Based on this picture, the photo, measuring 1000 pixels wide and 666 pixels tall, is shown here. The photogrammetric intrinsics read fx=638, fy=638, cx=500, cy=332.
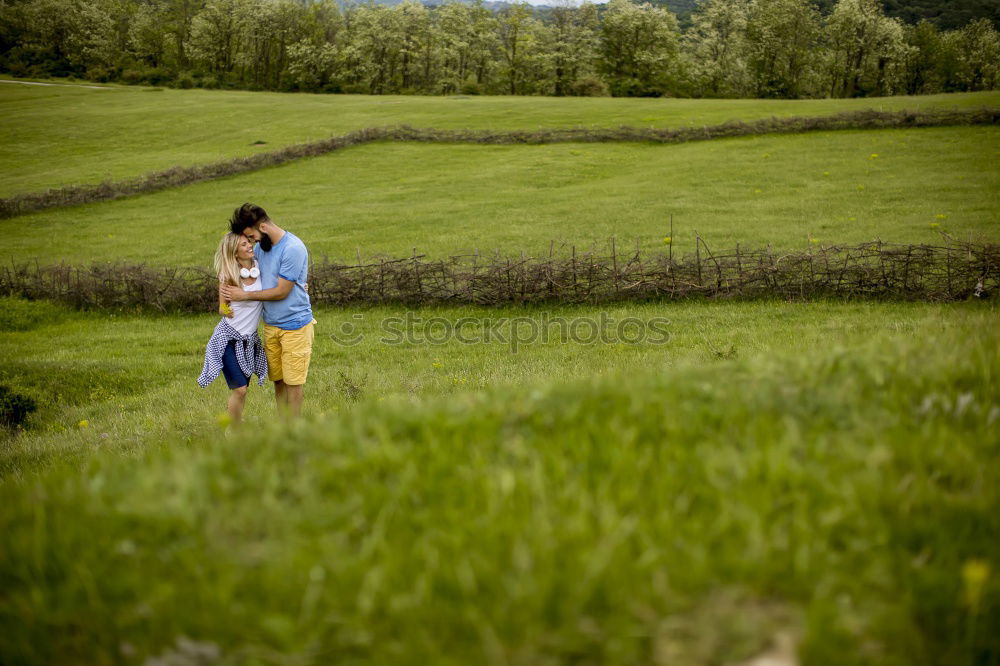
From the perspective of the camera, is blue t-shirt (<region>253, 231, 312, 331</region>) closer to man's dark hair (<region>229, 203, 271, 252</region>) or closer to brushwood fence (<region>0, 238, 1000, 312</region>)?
man's dark hair (<region>229, 203, 271, 252</region>)

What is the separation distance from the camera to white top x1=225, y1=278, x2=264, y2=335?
812 cm

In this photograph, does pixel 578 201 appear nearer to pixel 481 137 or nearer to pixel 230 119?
pixel 481 137

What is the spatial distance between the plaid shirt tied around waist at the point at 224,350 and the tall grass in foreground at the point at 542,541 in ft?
16.5

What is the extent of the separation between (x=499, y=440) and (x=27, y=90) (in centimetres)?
8629

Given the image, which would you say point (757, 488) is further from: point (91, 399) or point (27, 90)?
point (27, 90)

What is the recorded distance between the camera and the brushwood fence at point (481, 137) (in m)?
34.8

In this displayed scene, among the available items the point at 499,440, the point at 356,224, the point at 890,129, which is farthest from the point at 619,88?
the point at 499,440

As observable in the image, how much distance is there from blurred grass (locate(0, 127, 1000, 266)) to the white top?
1372cm

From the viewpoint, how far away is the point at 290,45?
87.4 meters

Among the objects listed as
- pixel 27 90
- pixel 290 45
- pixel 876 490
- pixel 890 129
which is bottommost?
pixel 876 490

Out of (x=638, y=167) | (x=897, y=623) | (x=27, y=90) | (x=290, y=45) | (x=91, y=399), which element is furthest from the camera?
(x=290, y=45)

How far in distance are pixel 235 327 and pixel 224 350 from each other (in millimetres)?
320

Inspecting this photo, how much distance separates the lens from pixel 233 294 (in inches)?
314

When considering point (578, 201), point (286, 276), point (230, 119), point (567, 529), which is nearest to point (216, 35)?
point (230, 119)
